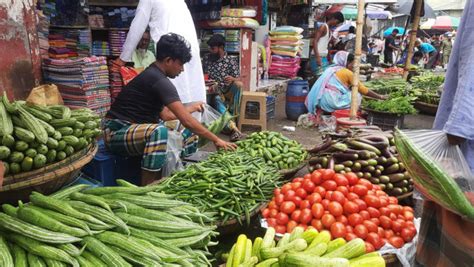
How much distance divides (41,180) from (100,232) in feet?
3.11

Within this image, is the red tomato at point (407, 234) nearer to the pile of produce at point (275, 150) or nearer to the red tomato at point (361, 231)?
the red tomato at point (361, 231)

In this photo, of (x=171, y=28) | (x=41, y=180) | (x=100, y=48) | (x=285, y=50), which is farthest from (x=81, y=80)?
(x=285, y=50)

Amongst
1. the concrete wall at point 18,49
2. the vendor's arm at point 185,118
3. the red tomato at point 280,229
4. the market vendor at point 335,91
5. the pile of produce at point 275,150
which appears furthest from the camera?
the market vendor at point 335,91

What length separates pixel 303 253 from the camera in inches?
91.5

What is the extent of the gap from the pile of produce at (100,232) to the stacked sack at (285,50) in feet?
31.0

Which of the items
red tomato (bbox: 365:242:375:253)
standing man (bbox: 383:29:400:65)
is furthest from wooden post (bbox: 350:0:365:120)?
standing man (bbox: 383:29:400:65)

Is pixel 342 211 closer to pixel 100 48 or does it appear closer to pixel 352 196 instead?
pixel 352 196

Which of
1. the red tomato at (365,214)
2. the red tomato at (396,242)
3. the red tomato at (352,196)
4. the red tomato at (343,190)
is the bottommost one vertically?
the red tomato at (396,242)

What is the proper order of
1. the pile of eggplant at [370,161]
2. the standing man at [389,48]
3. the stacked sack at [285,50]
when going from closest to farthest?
the pile of eggplant at [370,161] → the stacked sack at [285,50] → the standing man at [389,48]

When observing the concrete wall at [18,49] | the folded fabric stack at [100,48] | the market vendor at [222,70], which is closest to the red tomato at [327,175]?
→ the concrete wall at [18,49]

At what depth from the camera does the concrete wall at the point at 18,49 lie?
398 cm

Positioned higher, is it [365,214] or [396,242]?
[365,214]

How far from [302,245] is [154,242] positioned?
94cm

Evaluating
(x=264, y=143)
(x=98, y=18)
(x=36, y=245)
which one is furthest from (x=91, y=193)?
(x=98, y=18)
